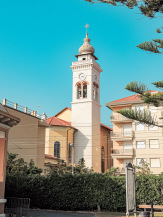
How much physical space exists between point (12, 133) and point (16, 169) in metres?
7.96

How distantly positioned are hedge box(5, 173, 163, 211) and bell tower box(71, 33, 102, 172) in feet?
75.6

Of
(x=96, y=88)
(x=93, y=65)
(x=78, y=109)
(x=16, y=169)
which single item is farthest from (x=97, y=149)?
(x=16, y=169)

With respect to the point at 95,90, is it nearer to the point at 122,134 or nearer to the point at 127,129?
the point at 127,129

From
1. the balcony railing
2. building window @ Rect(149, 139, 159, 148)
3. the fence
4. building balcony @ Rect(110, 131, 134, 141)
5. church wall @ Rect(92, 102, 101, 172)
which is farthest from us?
church wall @ Rect(92, 102, 101, 172)

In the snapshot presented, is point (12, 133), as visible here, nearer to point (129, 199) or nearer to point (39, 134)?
point (39, 134)

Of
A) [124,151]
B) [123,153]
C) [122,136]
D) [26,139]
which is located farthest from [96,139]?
[26,139]

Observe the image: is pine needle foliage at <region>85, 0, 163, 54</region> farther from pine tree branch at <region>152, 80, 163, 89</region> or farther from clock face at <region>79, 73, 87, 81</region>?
clock face at <region>79, 73, 87, 81</region>

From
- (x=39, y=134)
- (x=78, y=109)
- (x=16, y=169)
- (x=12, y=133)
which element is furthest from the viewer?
(x=78, y=109)

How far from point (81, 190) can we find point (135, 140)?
1949 cm

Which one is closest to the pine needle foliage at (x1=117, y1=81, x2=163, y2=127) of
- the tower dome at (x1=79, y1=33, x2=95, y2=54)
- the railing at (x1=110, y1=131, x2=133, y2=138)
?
the railing at (x1=110, y1=131, x2=133, y2=138)

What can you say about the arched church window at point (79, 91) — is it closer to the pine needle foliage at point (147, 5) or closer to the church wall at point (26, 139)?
the church wall at point (26, 139)

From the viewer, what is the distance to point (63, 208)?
65.5 feet

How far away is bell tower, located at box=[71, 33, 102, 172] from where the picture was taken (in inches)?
1753

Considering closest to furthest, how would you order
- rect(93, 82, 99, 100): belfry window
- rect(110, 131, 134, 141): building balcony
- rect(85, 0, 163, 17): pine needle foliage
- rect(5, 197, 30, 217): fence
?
rect(85, 0, 163, 17): pine needle foliage
rect(5, 197, 30, 217): fence
rect(110, 131, 134, 141): building balcony
rect(93, 82, 99, 100): belfry window
